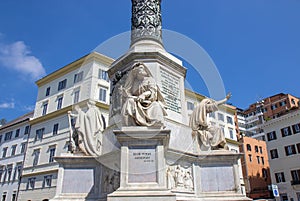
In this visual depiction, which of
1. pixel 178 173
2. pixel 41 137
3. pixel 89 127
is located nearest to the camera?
pixel 178 173

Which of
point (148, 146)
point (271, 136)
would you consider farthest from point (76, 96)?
point (148, 146)

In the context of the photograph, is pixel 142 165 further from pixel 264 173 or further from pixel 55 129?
pixel 264 173

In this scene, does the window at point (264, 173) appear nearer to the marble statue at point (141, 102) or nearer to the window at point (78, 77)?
the window at point (78, 77)

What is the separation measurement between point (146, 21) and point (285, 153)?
37640 mm

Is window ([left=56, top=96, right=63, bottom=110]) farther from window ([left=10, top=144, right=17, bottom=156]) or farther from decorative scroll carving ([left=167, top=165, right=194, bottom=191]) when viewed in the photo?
decorative scroll carving ([left=167, top=165, right=194, bottom=191])

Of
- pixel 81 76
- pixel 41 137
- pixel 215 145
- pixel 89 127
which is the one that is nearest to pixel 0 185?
pixel 41 137

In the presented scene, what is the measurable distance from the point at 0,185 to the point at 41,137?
13.0 m

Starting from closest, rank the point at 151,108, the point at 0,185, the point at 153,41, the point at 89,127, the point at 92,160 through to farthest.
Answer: the point at 151,108 → the point at 92,160 → the point at 89,127 → the point at 153,41 → the point at 0,185

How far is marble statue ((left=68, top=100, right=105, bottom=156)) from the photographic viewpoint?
35.0ft

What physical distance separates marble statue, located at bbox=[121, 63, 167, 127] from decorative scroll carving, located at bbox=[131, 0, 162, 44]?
387 cm

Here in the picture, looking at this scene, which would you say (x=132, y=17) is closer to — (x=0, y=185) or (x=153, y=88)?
(x=153, y=88)

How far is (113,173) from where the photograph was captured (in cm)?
942

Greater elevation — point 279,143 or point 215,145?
point 279,143

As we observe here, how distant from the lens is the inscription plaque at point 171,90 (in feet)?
36.4
